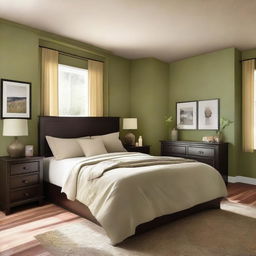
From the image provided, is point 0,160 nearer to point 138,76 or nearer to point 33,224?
point 33,224

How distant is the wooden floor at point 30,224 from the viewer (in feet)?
7.61

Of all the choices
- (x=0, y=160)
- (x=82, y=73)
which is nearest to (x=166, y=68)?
(x=82, y=73)

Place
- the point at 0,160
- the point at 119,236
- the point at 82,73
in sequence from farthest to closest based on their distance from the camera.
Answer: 1. the point at 82,73
2. the point at 0,160
3. the point at 119,236

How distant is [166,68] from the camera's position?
20.0 ft

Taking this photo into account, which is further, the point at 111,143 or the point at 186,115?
the point at 186,115

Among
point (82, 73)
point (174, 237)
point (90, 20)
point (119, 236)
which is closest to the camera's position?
point (119, 236)

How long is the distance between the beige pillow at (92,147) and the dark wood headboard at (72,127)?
0.53 metres

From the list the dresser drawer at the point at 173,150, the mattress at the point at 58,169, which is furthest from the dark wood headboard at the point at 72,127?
the dresser drawer at the point at 173,150

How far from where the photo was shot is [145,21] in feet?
12.2

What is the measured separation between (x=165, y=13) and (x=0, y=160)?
10.4 ft

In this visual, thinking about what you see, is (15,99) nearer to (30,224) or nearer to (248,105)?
(30,224)

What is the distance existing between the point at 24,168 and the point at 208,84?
13.5 ft

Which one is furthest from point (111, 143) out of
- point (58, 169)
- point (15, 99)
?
point (15, 99)

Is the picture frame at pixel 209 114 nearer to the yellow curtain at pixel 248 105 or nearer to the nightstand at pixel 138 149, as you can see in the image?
the yellow curtain at pixel 248 105
